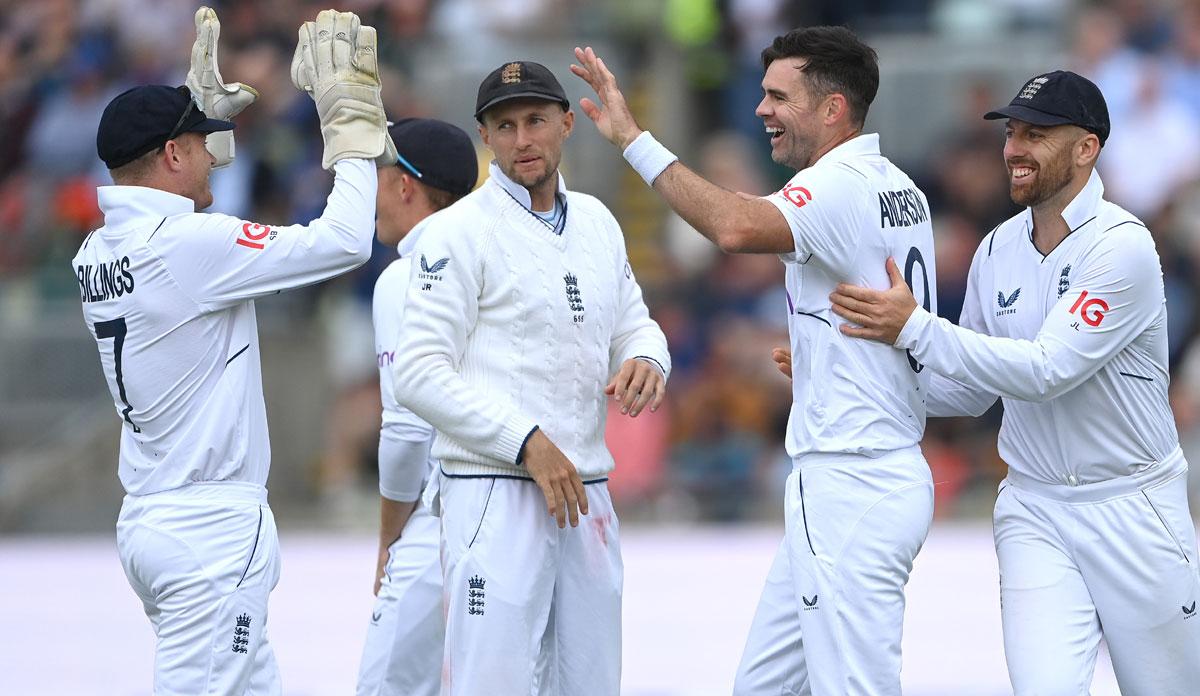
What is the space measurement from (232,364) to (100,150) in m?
0.86

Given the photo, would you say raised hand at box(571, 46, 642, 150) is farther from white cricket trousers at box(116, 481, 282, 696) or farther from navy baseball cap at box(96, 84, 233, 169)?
white cricket trousers at box(116, 481, 282, 696)

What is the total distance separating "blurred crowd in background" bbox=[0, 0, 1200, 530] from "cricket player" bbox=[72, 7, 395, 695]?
6938mm

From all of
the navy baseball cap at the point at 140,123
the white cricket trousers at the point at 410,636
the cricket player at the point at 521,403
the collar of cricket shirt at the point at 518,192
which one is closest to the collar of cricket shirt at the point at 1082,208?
the cricket player at the point at 521,403

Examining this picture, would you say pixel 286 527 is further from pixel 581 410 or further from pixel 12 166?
pixel 581 410

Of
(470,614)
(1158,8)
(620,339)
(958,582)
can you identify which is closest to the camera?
(470,614)

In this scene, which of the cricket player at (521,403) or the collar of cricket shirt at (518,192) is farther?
the collar of cricket shirt at (518,192)

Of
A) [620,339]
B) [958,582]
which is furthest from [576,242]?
[958,582]

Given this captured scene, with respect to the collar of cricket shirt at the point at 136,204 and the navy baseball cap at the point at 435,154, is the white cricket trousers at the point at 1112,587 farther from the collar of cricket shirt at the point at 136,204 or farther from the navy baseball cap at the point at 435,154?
the collar of cricket shirt at the point at 136,204

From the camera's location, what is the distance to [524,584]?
5582mm

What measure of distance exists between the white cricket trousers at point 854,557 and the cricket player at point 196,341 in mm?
1736

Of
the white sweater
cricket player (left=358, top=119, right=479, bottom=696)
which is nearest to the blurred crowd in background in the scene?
cricket player (left=358, top=119, right=479, bottom=696)

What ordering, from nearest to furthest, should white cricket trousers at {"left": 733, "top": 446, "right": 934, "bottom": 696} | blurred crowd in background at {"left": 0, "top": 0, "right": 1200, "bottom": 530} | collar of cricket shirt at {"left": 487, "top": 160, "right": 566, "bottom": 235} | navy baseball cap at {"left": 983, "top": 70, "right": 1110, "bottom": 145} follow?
1. white cricket trousers at {"left": 733, "top": 446, "right": 934, "bottom": 696}
2. navy baseball cap at {"left": 983, "top": 70, "right": 1110, "bottom": 145}
3. collar of cricket shirt at {"left": 487, "top": 160, "right": 566, "bottom": 235}
4. blurred crowd in background at {"left": 0, "top": 0, "right": 1200, "bottom": 530}

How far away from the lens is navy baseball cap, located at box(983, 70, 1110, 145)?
569cm

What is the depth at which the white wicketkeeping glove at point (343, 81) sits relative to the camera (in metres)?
5.79
